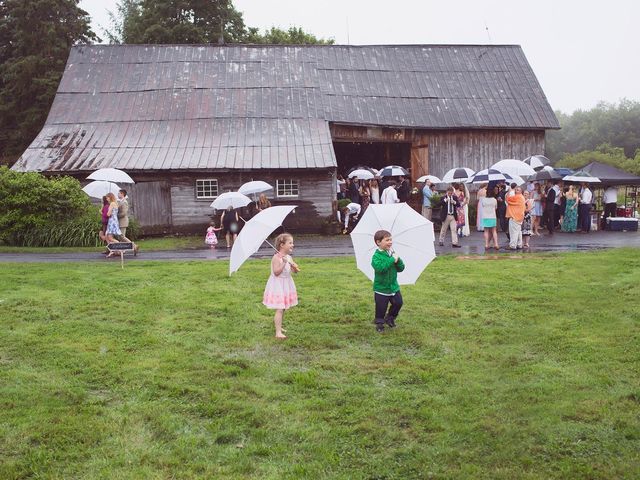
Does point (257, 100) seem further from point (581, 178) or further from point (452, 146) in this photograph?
point (581, 178)

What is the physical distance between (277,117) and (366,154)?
7.36 meters

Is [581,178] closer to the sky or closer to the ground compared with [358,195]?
closer to the sky

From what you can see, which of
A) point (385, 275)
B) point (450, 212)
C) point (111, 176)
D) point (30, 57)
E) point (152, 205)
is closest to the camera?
point (385, 275)

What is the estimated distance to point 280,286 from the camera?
920cm

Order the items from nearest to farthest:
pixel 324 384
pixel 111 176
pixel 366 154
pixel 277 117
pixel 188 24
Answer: pixel 324 384 < pixel 111 176 < pixel 277 117 < pixel 366 154 < pixel 188 24

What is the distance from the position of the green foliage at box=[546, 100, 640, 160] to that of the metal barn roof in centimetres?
5302

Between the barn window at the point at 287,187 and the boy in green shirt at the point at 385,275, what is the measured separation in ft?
51.6

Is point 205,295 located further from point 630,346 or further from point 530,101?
point 530,101

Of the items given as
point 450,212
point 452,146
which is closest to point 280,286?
point 450,212

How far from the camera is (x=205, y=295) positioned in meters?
Answer: 12.2

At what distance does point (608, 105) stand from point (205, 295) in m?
102

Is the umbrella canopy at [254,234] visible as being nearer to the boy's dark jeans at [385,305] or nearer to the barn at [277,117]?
the boy's dark jeans at [385,305]

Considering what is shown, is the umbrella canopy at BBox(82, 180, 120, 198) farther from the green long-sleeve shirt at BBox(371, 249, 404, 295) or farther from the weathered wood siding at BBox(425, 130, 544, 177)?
the weathered wood siding at BBox(425, 130, 544, 177)

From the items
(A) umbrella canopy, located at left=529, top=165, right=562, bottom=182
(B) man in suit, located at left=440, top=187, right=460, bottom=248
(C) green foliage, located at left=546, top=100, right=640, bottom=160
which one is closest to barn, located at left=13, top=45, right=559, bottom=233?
(A) umbrella canopy, located at left=529, top=165, right=562, bottom=182
